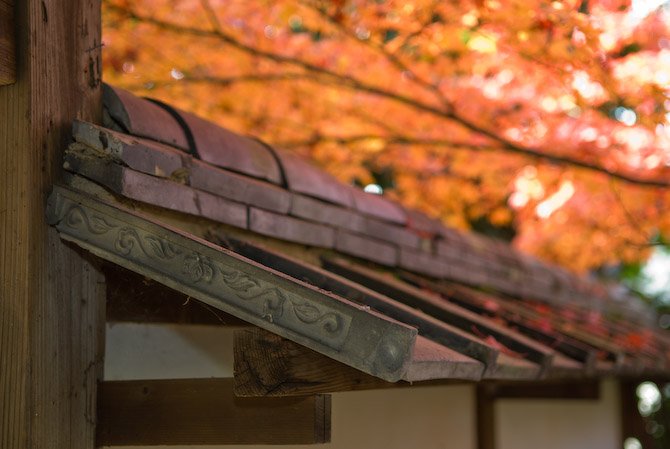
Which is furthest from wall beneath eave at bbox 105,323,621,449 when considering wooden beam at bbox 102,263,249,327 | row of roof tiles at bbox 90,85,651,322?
row of roof tiles at bbox 90,85,651,322

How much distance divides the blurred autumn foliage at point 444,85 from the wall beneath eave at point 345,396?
2.08 m

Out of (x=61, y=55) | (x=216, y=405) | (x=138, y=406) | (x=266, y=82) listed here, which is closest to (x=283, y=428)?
(x=216, y=405)

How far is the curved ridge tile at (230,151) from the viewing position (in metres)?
2.54

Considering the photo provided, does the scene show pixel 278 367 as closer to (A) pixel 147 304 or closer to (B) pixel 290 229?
(A) pixel 147 304

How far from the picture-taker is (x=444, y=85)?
639cm

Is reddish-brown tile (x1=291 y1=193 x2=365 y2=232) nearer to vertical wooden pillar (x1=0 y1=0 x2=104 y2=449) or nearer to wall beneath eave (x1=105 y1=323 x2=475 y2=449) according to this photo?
wall beneath eave (x1=105 y1=323 x2=475 y2=449)

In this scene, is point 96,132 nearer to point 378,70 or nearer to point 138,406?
point 138,406

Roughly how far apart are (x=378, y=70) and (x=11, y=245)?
15.1ft

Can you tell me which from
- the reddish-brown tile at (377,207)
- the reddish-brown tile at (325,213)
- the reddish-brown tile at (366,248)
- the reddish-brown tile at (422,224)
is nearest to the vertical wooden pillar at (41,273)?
the reddish-brown tile at (325,213)

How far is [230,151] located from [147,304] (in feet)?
2.24

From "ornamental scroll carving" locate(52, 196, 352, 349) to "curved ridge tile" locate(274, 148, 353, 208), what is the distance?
111 cm

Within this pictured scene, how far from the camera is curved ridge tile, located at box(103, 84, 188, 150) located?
2227 millimetres

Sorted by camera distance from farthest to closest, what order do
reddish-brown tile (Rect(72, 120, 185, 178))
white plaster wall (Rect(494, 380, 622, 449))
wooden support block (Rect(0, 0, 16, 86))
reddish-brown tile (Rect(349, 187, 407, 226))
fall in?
white plaster wall (Rect(494, 380, 622, 449))
reddish-brown tile (Rect(349, 187, 407, 226))
reddish-brown tile (Rect(72, 120, 185, 178))
wooden support block (Rect(0, 0, 16, 86))

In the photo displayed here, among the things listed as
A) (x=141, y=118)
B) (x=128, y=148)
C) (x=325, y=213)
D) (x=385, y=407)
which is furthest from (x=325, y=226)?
(x=128, y=148)
